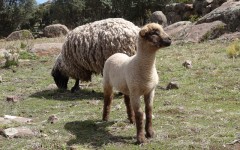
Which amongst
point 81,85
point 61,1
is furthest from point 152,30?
point 61,1

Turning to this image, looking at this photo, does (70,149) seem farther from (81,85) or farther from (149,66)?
(81,85)

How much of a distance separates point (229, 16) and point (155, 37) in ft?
41.9

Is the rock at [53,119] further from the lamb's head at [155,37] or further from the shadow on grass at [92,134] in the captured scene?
the lamb's head at [155,37]

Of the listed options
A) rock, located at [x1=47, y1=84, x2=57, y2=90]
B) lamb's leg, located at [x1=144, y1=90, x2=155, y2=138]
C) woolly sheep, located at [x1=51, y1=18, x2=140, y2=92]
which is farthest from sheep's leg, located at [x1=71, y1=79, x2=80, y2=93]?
lamb's leg, located at [x1=144, y1=90, x2=155, y2=138]

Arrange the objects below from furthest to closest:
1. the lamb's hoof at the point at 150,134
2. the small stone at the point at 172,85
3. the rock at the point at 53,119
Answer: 1. the small stone at the point at 172,85
2. the rock at the point at 53,119
3. the lamb's hoof at the point at 150,134

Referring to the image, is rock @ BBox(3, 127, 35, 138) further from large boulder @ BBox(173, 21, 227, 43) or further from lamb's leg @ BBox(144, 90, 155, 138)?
large boulder @ BBox(173, 21, 227, 43)

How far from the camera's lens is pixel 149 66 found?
673cm

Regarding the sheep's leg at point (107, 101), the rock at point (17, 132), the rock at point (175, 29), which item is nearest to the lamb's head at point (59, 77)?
the sheep's leg at point (107, 101)

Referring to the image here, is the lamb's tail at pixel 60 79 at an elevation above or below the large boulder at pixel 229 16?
below

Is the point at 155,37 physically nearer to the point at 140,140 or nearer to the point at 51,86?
the point at 140,140

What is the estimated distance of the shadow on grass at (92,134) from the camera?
7012mm

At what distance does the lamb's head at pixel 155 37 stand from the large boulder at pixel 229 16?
1195 cm

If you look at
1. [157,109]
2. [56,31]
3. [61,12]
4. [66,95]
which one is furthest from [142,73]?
[61,12]

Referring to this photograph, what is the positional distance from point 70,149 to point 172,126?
71.6 inches
